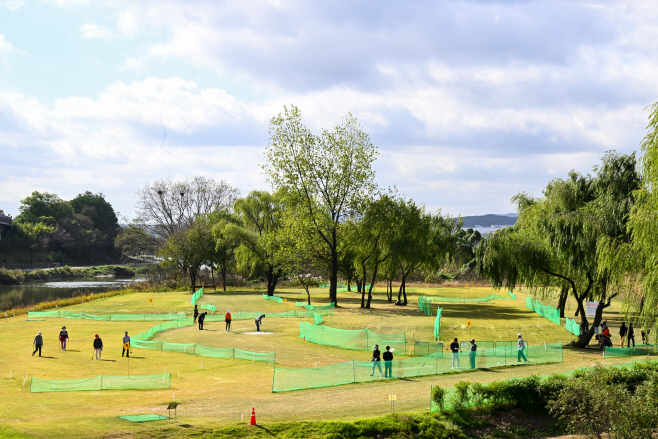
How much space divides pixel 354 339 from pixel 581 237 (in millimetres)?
15311

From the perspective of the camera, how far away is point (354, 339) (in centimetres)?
3450

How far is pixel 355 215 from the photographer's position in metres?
61.3

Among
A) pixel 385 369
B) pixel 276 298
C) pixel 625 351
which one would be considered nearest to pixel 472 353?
pixel 385 369

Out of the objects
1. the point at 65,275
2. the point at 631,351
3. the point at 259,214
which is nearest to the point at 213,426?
the point at 631,351

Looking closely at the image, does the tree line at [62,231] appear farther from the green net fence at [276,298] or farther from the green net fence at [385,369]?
the green net fence at [385,369]

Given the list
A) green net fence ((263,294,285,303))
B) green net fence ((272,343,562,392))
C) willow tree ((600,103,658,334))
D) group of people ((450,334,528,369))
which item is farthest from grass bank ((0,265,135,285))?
willow tree ((600,103,658,334))

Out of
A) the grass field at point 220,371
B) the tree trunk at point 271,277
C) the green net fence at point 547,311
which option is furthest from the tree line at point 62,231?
the green net fence at point 547,311

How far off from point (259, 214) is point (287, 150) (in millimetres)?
19172

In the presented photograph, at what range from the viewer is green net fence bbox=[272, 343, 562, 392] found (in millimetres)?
23453

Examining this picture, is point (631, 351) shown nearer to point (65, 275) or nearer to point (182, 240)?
point (182, 240)

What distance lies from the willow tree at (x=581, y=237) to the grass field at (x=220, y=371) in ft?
14.3

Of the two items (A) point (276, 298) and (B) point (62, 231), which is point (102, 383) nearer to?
(A) point (276, 298)

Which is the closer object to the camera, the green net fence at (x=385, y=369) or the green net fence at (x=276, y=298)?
the green net fence at (x=385, y=369)

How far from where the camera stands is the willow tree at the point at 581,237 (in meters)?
28.7
